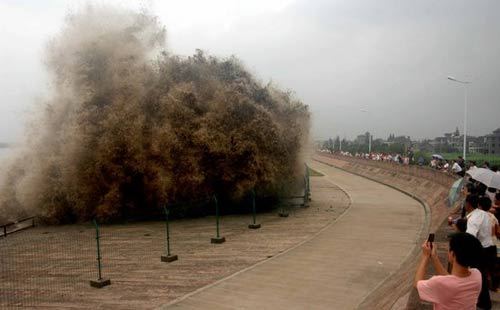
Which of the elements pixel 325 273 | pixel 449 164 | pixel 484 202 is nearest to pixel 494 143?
pixel 449 164

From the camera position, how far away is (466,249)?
3115mm

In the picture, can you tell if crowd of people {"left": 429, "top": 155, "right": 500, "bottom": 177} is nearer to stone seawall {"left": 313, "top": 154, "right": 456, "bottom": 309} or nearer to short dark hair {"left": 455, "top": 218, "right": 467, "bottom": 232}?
stone seawall {"left": 313, "top": 154, "right": 456, "bottom": 309}

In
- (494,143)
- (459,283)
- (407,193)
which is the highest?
(494,143)

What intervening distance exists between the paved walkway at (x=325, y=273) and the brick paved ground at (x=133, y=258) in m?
0.64

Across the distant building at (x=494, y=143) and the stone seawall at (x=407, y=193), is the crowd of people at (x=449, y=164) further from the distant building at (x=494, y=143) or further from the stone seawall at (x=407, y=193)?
the distant building at (x=494, y=143)

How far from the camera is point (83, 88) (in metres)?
19.0

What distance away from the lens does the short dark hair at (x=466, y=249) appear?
310 centimetres

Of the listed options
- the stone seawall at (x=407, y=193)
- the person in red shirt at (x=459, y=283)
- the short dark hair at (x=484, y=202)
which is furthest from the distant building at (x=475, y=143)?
the person in red shirt at (x=459, y=283)

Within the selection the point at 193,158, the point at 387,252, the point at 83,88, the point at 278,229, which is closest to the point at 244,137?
the point at 193,158

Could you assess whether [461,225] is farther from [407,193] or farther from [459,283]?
[407,193]

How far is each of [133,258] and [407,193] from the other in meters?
18.6

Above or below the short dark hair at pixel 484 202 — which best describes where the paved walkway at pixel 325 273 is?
below

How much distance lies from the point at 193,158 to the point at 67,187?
571 cm

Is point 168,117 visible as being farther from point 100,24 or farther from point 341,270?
point 341,270
